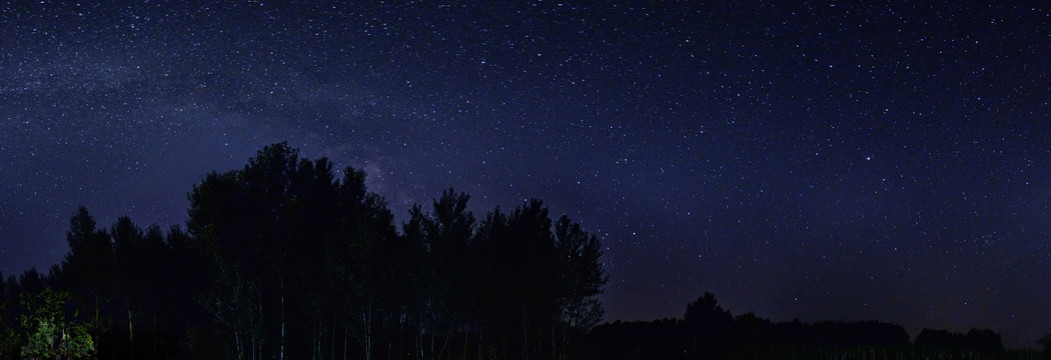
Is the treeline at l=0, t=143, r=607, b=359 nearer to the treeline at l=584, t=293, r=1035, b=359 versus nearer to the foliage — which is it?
the foliage

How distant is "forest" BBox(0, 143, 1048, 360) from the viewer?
106 ft

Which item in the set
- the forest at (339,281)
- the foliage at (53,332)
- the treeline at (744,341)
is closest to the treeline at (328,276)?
the forest at (339,281)

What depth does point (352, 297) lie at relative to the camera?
107ft

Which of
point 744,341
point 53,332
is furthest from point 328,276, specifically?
point 744,341

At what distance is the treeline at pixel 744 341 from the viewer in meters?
31.2

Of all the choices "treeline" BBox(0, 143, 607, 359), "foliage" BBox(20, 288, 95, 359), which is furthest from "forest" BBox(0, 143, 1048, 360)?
"foliage" BBox(20, 288, 95, 359)

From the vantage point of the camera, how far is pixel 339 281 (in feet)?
112

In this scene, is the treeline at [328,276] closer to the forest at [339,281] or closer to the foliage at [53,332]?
the forest at [339,281]

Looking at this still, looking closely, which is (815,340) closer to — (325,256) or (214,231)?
(325,256)

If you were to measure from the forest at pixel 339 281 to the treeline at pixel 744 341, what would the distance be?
A: 0.93 feet

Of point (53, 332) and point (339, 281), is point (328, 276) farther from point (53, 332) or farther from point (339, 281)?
point (53, 332)

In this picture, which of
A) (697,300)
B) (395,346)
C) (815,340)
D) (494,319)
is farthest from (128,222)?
(815,340)

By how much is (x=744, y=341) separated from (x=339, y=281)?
24011 millimetres

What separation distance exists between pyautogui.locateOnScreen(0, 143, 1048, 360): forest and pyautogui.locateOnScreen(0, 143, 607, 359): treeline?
7 cm
